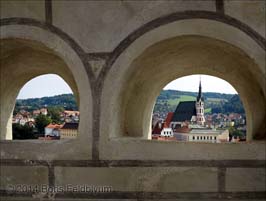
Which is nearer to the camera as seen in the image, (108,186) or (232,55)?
(108,186)

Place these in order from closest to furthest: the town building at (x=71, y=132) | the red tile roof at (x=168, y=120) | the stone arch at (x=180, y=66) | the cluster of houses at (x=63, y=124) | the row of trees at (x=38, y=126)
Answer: the stone arch at (x=180, y=66) → the town building at (x=71, y=132) → the cluster of houses at (x=63, y=124) → the row of trees at (x=38, y=126) → the red tile roof at (x=168, y=120)

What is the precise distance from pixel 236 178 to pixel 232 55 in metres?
1.44

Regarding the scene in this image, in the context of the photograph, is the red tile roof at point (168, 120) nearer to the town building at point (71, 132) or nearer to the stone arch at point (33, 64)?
the town building at point (71, 132)

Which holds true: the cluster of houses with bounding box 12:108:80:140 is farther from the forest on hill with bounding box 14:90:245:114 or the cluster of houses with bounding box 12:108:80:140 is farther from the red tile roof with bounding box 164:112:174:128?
the red tile roof with bounding box 164:112:174:128

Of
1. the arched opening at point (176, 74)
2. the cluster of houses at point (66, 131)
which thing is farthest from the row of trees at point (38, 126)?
the arched opening at point (176, 74)

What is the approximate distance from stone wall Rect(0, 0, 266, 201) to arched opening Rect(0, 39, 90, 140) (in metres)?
0.04

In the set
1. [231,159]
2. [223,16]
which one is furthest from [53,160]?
[223,16]

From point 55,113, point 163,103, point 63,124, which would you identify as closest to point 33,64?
point 63,124

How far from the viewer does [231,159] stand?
439 centimetres

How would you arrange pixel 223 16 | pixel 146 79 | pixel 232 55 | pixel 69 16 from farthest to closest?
pixel 146 79
pixel 232 55
pixel 69 16
pixel 223 16

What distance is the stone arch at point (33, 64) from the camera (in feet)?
15.0

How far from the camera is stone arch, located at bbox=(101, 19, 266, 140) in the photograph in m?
4.34

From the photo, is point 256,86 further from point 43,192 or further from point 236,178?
point 43,192

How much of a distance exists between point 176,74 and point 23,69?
2.31m
